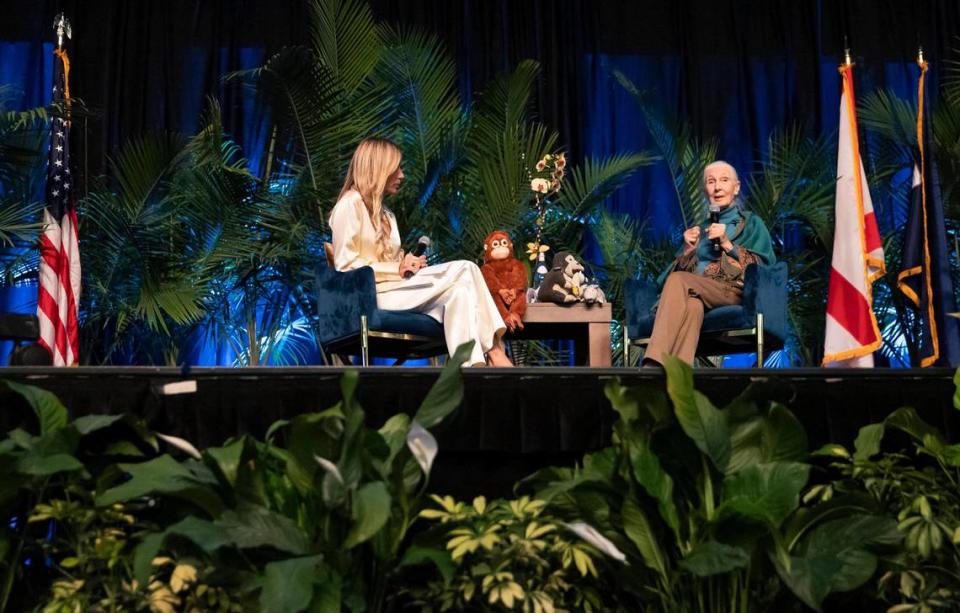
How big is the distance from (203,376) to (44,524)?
51 centimetres

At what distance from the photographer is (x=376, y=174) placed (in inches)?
203

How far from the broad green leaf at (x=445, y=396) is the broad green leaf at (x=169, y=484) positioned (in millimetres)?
448

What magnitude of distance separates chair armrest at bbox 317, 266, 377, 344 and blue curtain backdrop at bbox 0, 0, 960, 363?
8.43ft

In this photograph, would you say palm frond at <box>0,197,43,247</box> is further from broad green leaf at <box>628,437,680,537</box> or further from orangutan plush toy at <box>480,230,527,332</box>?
broad green leaf at <box>628,437,680,537</box>

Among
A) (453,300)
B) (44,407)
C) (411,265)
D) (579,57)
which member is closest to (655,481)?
(44,407)

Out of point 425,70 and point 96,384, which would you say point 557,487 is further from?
point 425,70

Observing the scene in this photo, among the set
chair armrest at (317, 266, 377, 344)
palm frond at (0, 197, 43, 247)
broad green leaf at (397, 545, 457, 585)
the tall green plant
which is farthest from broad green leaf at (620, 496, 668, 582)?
palm frond at (0, 197, 43, 247)

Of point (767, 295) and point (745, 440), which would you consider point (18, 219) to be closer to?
point (767, 295)

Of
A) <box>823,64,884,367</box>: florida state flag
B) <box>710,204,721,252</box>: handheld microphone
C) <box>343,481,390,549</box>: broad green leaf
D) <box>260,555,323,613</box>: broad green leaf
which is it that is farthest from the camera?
<box>823,64,884,367</box>: florida state flag

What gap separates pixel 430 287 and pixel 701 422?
2.39 m

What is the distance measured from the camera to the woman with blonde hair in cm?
486

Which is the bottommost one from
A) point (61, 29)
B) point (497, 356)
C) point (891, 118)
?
point (497, 356)

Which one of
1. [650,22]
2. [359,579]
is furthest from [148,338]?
[359,579]

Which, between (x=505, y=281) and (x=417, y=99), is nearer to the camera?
(x=505, y=281)
